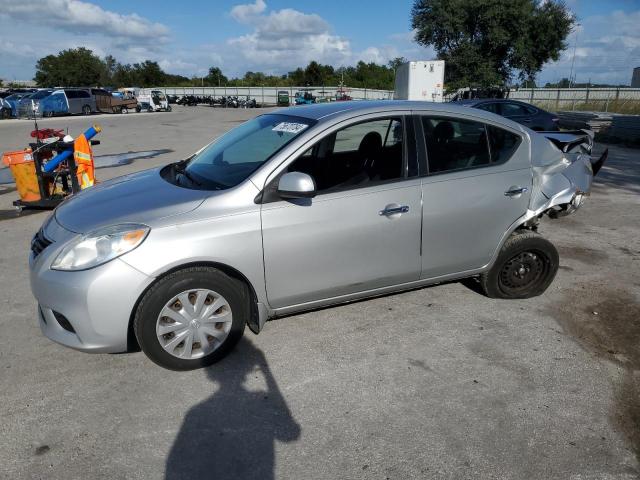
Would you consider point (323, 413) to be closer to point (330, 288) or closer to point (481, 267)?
point (330, 288)

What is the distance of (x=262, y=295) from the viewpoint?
11.0 feet

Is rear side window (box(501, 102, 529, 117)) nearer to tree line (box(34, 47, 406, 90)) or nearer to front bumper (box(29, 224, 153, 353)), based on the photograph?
front bumper (box(29, 224, 153, 353))

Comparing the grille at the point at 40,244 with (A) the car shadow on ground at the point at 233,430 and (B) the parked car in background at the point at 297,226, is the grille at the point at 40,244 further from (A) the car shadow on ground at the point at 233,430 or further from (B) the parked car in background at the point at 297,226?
(A) the car shadow on ground at the point at 233,430

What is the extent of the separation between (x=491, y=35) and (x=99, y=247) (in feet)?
128

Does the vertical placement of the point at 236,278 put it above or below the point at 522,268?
above

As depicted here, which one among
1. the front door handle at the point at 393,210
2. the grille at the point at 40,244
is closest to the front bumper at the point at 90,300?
the grille at the point at 40,244

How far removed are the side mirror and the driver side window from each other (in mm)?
210

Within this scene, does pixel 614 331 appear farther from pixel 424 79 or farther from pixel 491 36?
pixel 491 36

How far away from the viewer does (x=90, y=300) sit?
2.91 metres

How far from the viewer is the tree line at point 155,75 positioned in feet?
280

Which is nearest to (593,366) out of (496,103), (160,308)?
(160,308)

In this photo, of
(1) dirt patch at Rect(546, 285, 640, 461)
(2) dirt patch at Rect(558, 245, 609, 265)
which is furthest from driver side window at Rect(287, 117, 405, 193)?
(2) dirt patch at Rect(558, 245, 609, 265)

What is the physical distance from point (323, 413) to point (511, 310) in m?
2.15

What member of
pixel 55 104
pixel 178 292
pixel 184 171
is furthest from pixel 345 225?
pixel 55 104
